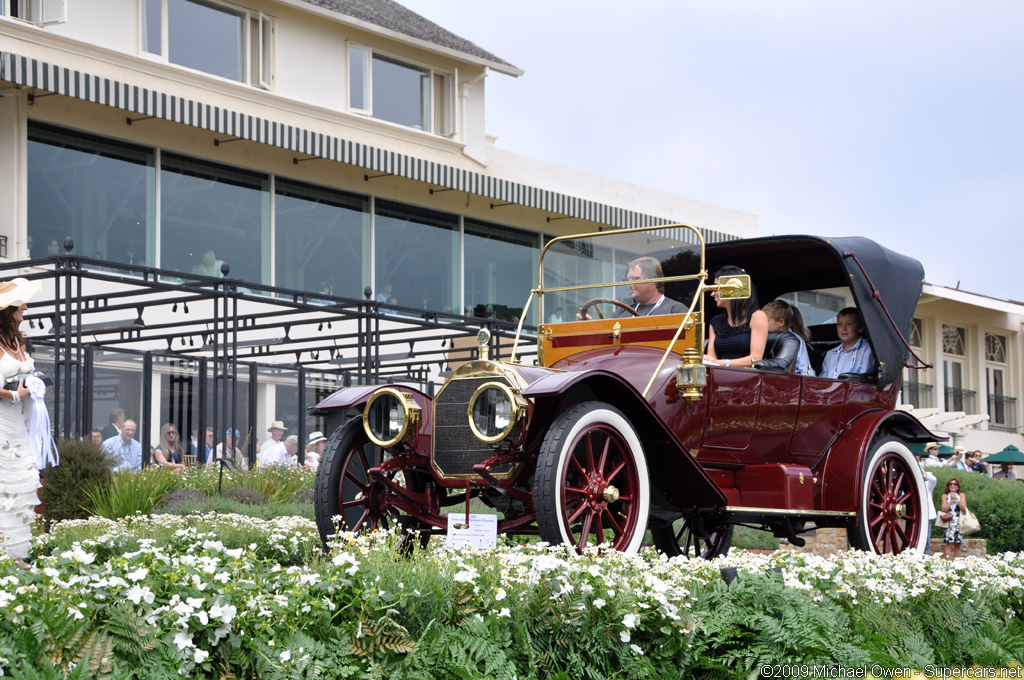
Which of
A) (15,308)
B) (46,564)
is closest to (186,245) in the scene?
(15,308)

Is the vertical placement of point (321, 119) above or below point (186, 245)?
above

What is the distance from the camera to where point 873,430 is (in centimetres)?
870

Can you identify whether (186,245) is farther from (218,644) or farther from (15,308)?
(218,644)

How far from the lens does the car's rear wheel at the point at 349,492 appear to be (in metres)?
7.35

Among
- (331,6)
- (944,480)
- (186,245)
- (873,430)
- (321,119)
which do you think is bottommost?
(944,480)

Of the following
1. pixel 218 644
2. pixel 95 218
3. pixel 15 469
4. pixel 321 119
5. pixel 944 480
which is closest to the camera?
pixel 218 644

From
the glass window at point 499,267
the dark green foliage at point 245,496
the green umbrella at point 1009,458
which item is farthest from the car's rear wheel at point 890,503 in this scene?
the green umbrella at point 1009,458

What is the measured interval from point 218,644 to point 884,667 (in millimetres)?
2925

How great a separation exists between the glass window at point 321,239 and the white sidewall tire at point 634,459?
1724 cm

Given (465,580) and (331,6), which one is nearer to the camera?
(465,580)

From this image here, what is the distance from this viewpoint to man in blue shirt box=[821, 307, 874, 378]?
9.37 m

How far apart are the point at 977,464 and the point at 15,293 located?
842 inches

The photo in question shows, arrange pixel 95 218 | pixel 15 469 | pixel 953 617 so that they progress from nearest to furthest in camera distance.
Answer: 1. pixel 953 617
2. pixel 15 469
3. pixel 95 218

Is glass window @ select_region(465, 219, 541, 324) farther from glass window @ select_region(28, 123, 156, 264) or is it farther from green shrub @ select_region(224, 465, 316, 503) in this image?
green shrub @ select_region(224, 465, 316, 503)
